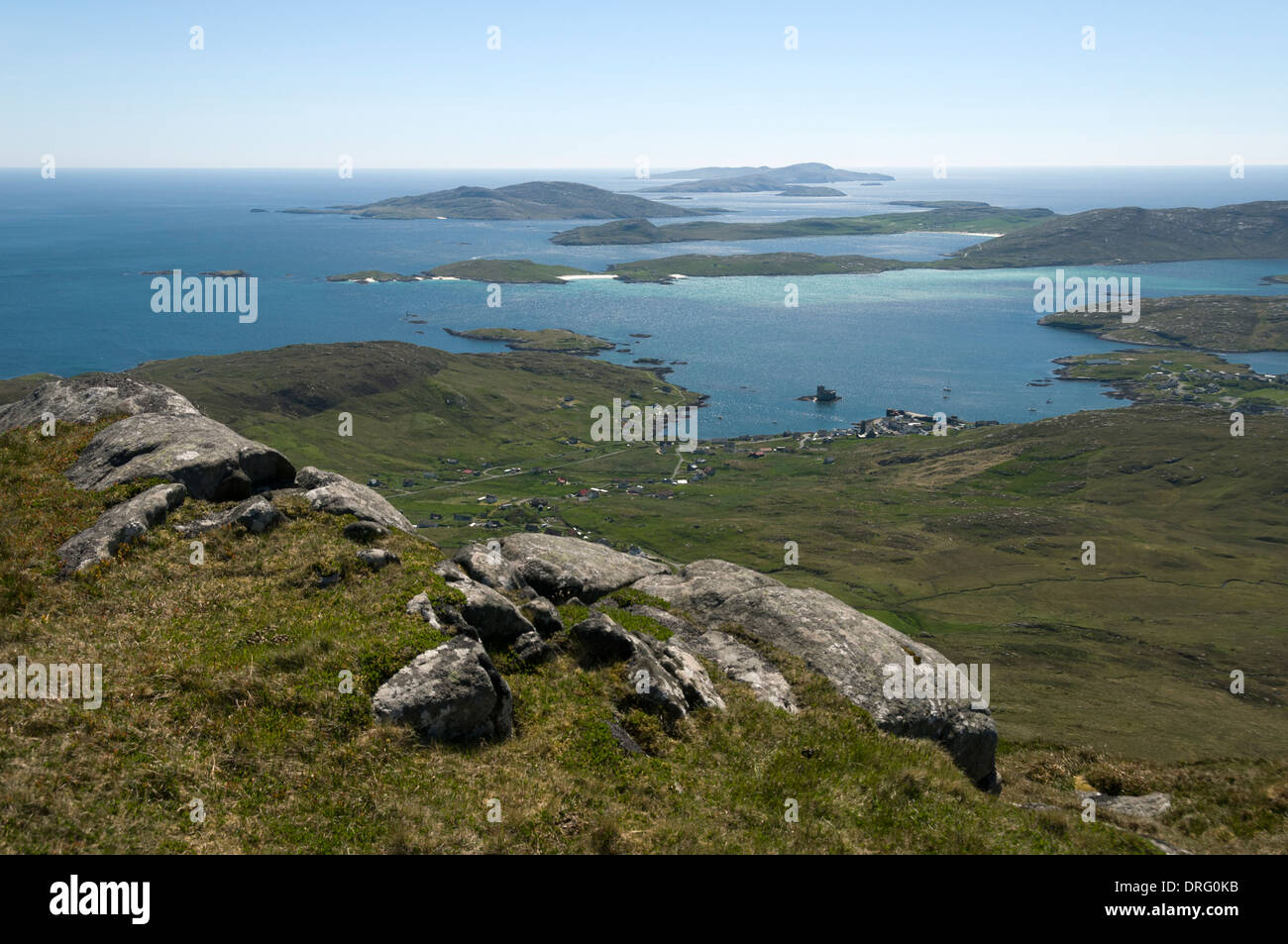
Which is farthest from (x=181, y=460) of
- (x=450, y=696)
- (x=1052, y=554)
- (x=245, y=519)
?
(x=1052, y=554)

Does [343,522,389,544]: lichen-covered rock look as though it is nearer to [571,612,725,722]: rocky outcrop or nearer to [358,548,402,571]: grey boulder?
[358,548,402,571]: grey boulder

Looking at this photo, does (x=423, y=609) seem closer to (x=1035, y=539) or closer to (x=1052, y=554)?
(x=1052, y=554)

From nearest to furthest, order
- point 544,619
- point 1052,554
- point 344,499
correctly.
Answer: point 544,619
point 344,499
point 1052,554

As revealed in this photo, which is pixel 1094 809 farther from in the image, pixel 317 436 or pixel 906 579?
pixel 317 436

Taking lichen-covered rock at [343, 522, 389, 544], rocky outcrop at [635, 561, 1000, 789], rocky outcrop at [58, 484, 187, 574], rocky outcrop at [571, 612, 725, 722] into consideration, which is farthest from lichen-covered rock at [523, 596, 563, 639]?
rocky outcrop at [58, 484, 187, 574]
